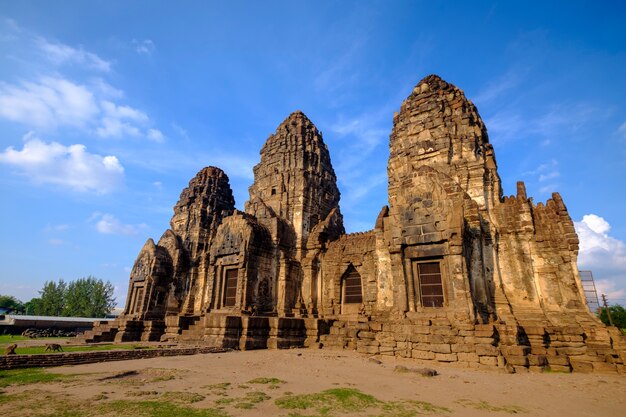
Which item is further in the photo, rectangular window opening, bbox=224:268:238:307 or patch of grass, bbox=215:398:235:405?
rectangular window opening, bbox=224:268:238:307

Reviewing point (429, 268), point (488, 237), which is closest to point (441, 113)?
point (488, 237)

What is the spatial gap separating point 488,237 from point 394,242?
3.91 meters

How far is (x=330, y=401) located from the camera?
5871mm

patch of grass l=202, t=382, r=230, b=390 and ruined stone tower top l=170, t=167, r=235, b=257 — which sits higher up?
ruined stone tower top l=170, t=167, r=235, b=257

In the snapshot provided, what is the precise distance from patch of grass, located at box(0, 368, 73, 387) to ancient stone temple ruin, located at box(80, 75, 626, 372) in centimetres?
671

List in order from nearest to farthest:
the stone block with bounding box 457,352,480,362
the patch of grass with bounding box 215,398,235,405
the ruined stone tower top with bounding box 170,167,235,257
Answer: the patch of grass with bounding box 215,398,235,405 < the stone block with bounding box 457,352,480,362 < the ruined stone tower top with bounding box 170,167,235,257

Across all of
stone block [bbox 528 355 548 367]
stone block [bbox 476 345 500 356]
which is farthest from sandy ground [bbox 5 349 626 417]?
stone block [bbox 476 345 500 356]

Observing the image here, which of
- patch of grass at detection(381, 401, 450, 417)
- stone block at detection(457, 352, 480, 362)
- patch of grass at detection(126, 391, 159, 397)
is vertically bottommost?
patch of grass at detection(381, 401, 450, 417)

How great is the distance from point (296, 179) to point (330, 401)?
16.5 metres

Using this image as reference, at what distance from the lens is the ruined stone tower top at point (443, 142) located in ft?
48.6

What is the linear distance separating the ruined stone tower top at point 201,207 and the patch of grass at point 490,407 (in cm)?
2222

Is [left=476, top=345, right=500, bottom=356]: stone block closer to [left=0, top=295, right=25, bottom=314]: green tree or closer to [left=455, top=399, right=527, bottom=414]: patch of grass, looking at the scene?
[left=455, top=399, right=527, bottom=414]: patch of grass

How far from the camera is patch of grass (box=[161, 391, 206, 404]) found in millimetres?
5667

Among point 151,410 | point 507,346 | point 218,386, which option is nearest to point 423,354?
point 507,346
